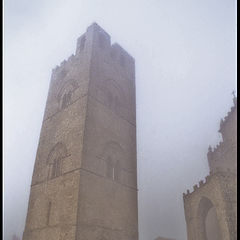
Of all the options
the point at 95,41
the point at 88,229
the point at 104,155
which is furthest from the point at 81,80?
the point at 88,229

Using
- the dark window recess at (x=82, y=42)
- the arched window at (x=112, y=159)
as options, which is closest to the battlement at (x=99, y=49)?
the dark window recess at (x=82, y=42)

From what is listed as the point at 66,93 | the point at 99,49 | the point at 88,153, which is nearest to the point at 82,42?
the point at 99,49

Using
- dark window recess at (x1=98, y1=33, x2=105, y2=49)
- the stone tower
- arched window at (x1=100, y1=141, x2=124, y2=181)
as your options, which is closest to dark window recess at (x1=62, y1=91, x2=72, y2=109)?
the stone tower

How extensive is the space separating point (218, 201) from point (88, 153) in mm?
10035

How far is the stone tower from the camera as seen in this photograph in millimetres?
12672

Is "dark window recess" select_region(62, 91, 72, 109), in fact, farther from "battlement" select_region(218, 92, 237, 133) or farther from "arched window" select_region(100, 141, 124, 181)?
"battlement" select_region(218, 92, 237, 133)

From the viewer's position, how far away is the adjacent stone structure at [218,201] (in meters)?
16.3

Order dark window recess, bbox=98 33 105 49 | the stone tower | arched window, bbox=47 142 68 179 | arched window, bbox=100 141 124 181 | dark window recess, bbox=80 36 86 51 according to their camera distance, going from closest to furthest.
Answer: the stone tower < arched window, bbox=47 142 68 179 < arched window, bbox=100 141 124 181 < dark window recess, bbox=98 33 105 49 < dark window recess, bbox=80 36 86 51

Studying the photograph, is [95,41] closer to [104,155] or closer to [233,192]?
[104,155]

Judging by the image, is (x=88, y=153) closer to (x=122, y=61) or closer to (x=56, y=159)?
(x=56, y=159)

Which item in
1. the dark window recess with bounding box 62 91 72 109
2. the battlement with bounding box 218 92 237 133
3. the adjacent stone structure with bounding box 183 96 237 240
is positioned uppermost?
the battlement with bounding box 218 92 237 133

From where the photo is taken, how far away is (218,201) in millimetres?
17234

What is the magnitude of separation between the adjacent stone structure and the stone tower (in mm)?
5948

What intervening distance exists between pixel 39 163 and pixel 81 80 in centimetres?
628
